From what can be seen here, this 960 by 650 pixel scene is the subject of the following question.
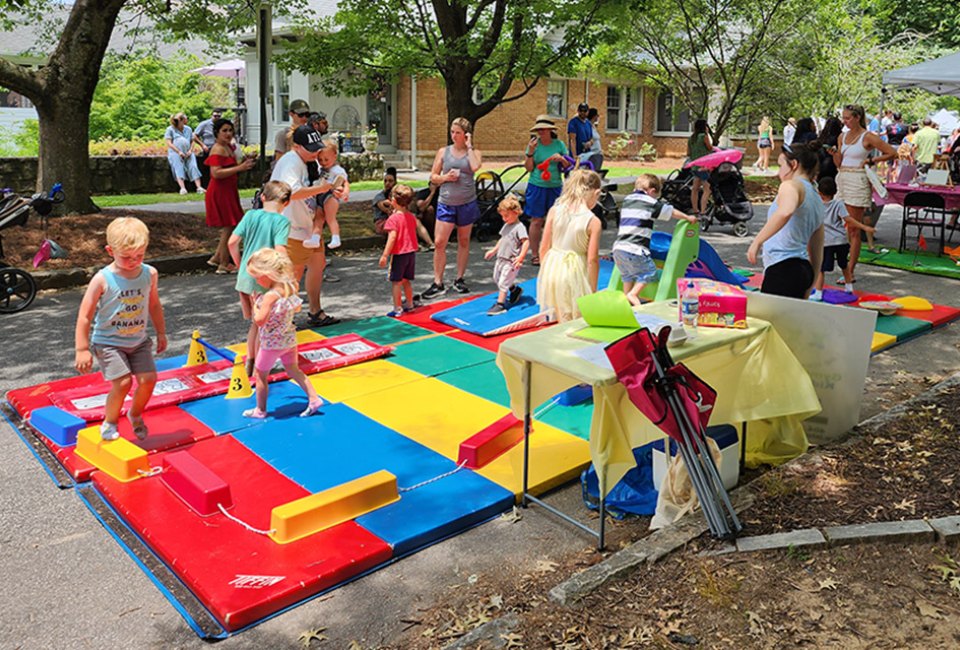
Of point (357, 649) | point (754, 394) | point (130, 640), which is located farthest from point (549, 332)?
point (130, 640)

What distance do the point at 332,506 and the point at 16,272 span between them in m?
6.31

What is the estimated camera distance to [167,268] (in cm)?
1141

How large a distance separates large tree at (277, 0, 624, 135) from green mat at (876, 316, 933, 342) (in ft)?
27.3

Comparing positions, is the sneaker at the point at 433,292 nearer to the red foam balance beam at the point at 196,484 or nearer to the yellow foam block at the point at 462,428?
the yellow foam block at the point at 462,428

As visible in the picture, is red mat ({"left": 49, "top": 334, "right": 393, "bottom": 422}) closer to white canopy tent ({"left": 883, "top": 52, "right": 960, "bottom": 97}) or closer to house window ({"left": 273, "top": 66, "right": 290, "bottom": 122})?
white canopy tent ({"left": 883, "top": 52, "right": 960, "bottom": 97})

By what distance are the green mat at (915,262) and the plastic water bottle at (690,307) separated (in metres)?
8.06

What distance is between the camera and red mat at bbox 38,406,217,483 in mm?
5281

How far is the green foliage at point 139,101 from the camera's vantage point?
28453 mm

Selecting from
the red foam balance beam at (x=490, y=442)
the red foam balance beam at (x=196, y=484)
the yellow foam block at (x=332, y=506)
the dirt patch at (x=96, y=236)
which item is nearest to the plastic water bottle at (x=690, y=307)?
the red foam balance beam at (x=490, y=442)

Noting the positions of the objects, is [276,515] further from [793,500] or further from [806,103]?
[806,103]

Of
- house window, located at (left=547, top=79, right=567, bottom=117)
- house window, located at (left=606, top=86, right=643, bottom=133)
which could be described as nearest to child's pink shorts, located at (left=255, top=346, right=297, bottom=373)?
house window, located at (left=547, top=79, right=567, bottom=117)

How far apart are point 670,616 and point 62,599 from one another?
273 centimetres

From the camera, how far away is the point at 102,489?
16.4 ft

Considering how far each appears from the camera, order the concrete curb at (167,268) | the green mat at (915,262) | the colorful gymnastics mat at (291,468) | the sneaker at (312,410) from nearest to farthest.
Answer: the colorful gymnastics mat at (291,468) → the sneaker at (312,410) → the concrete curb at (167,268) → the green mat at (915,262)
